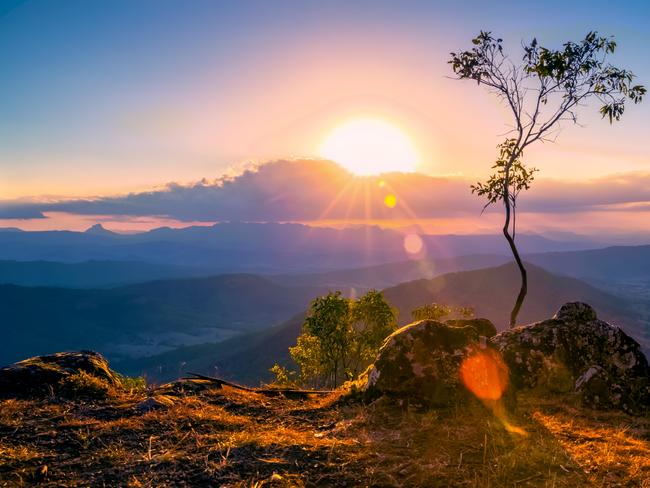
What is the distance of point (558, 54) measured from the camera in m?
21.9

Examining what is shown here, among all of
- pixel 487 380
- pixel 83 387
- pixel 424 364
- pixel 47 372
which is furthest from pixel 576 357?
pixel 47 372

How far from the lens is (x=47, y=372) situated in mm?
13000

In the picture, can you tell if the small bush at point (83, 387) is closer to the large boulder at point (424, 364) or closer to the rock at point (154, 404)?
the rock at point (154, 404)

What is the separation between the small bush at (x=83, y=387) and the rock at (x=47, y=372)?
9.5 inches

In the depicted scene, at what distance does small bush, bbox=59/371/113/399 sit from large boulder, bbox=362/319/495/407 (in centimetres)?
773

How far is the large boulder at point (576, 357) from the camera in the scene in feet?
42.4

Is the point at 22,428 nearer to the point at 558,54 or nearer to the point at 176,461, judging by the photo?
the point at 176,461

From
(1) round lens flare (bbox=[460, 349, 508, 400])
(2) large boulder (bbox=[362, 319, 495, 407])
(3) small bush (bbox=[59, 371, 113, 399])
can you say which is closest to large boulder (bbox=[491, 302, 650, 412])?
(1) round lens flare (bbox=[460, 349, 508, 400])

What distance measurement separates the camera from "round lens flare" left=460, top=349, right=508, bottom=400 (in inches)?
437

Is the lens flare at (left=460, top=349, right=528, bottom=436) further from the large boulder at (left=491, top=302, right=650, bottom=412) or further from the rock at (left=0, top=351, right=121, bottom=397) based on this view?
the rock at (left=0, top=351, right=121, bottom=397)

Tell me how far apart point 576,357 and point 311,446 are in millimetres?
→ 11414

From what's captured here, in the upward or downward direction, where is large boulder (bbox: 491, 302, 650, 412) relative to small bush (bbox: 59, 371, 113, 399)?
upward

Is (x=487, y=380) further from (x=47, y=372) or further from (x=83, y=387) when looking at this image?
(x=47, y=372)

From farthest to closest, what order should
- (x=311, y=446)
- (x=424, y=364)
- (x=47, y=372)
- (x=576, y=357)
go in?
(x=576, y=357)
(x=47, y=372)
(x=424, y=364)
(x=311, y=446)
